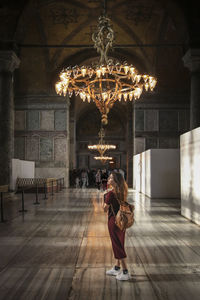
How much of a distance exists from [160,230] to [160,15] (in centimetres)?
1501

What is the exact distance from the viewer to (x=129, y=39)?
2088 cm

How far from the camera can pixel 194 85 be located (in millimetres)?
13539

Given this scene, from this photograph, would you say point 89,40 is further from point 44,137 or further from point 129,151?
point 129,151

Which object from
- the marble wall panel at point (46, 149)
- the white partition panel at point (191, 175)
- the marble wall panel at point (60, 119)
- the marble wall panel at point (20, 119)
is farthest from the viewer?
the marble wall panel at point (20, 119)

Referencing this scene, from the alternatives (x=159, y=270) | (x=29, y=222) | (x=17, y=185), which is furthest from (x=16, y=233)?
(x=17, y=185)

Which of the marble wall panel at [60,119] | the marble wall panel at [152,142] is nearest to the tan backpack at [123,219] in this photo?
the marble wall panel at [152,142]

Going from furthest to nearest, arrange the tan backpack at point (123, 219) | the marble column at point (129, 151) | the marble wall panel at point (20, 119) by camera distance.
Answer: the marble column at point (129, 151) < the marble wall panel at point (20, 119) < the tan backpack at point (123, 219)

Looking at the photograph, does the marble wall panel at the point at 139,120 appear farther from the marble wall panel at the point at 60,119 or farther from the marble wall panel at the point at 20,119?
the marble wall panel at the point at 20,119

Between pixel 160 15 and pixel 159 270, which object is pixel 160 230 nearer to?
pixel 159 270

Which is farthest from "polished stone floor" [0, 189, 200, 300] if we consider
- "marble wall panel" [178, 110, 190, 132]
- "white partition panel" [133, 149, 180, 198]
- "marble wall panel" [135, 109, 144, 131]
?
"marble wall panel" [178, 110, 190, 132]

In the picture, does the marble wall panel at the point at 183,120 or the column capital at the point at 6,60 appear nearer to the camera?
the column capital at the point at 6,60

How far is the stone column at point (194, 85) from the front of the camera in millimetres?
13125

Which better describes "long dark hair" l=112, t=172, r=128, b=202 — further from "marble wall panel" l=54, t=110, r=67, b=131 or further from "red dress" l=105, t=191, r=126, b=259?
"marble wall panel" l=54, t=110, r=67, b=131

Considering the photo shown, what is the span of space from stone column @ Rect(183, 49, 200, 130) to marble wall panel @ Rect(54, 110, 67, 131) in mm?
10476
